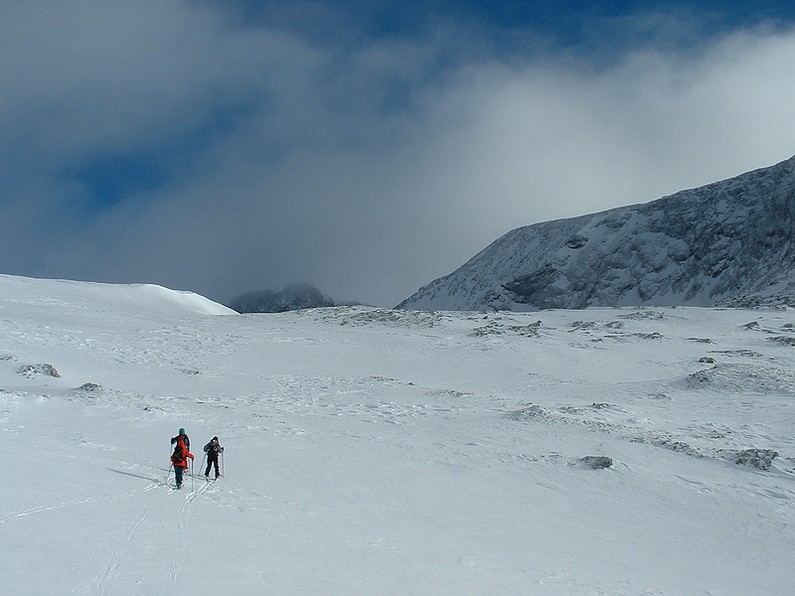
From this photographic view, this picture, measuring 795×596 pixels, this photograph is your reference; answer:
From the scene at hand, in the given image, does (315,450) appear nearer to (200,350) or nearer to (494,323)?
(200,350)

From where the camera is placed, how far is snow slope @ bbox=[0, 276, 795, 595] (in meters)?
8.84

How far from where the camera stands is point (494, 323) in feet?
164

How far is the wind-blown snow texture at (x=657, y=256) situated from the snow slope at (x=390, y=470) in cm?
7904

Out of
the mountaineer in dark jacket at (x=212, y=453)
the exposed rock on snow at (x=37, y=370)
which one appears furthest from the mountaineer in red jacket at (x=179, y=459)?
the exposed rock on snow at (x=37, y=370)

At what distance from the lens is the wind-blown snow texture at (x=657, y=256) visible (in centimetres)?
11862

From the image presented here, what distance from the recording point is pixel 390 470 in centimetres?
1539

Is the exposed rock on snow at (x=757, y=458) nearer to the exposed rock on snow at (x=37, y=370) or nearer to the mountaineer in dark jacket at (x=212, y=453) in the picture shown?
the mountaineer in dark jacket at (x=212, y=453)

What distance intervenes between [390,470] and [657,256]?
136m

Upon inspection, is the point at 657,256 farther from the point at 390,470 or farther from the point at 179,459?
the point at 179,459

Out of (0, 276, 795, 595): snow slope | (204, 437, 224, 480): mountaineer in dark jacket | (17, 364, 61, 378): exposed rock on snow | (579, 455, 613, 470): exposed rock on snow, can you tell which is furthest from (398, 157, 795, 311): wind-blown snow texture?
(204, 437, 224, 480): mountaineer in dark jacket

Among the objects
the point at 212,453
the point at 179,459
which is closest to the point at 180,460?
the point at 179,459

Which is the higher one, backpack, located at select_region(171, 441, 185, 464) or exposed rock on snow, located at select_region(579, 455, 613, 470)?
backpack, located at select_region(171, 441, 185, 464)

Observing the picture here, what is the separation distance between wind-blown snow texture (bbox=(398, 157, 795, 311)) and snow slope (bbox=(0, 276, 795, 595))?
79037 mm

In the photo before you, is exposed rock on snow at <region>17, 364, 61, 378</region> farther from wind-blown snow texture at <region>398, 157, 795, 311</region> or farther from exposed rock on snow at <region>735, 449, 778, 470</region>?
wind-blown snow texture at <region>398, 157, 795, 311</region>
